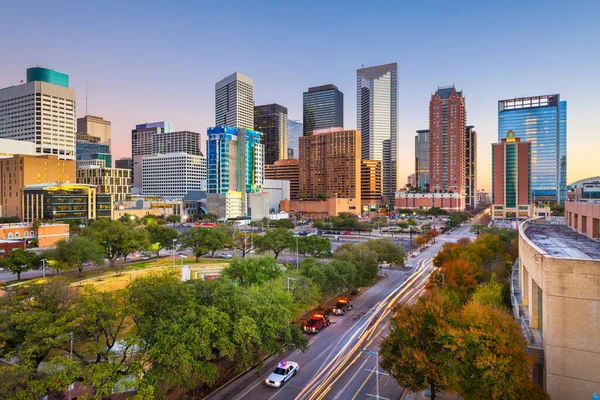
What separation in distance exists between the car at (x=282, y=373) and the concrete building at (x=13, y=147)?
176809 mm

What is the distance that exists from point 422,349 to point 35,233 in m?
92.8

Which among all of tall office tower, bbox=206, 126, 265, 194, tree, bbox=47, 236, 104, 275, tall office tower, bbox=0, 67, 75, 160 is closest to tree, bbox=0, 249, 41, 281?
tree, bbox=47, 236, 104, 275

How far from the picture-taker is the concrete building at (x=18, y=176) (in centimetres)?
12406

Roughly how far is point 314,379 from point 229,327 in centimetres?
810

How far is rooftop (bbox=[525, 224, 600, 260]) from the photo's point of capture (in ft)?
76.0

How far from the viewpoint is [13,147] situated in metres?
160

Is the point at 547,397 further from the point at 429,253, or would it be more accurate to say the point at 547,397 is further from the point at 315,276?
the point at 429,253

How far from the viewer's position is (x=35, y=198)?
109 meters

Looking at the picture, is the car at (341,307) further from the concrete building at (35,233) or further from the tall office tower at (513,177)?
the tall office tower at (513,177)

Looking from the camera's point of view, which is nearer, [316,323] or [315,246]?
[316,323]

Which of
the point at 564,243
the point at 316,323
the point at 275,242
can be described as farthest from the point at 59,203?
the point at 564,243

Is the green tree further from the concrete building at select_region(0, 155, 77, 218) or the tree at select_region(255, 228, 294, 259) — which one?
the concrete building at select_region(0, 155, 77, 218)

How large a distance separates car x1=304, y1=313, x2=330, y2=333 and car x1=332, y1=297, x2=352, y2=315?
2.55 m

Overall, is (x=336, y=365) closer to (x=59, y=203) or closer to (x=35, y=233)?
(x=35, y=233)
